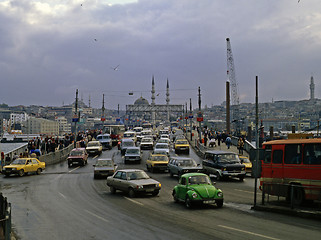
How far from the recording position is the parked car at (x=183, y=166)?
26.4m

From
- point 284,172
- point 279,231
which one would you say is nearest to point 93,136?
point 284,172

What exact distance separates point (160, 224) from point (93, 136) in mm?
58114

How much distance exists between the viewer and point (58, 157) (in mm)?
44406

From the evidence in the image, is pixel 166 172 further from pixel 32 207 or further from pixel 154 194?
pixel 32 207

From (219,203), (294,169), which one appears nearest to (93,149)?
(219,203)

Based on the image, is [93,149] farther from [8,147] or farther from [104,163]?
[8,147]

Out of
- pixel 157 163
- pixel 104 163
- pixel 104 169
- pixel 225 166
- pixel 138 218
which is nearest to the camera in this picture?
pixel 138 218

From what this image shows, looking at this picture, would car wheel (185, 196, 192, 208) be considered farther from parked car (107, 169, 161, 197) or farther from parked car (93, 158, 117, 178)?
parked car (93, 158, 117, 178)

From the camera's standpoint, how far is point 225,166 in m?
26.1

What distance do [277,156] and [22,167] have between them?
71.7 ft

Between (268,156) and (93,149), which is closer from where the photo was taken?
(268,156)

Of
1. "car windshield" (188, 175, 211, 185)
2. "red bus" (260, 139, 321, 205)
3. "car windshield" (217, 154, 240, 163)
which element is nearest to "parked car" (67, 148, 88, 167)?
"car windshield" (217, 154, 240, 163)

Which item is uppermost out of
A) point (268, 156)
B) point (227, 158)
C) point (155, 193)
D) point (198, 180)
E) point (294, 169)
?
point (268, 156)

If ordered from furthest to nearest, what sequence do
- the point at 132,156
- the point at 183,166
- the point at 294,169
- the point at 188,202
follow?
the point at 132,156
the point at 183,166
the point at 188,202
the point at 294,169
